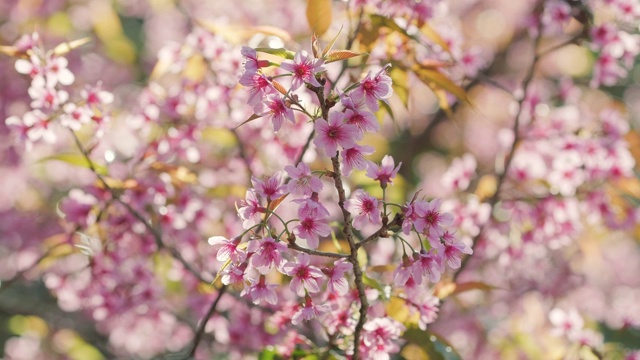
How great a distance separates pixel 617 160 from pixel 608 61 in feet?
0.95

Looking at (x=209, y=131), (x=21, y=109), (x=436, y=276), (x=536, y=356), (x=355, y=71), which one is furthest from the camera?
(x=21, y=109)

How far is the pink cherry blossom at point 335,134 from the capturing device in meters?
1.07

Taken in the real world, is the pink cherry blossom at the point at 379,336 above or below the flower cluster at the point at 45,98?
below

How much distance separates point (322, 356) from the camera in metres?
1.39

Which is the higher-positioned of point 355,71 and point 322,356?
point 355,71

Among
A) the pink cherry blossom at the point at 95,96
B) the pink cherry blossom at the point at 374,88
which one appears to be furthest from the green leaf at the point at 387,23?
the pink cherry blossom at the point at 95,96

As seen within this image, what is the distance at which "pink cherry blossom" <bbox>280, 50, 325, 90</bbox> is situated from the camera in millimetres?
1079

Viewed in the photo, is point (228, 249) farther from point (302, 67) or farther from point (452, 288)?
point (452, 288)

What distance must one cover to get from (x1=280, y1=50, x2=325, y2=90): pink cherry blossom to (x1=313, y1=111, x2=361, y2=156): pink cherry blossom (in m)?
0.06

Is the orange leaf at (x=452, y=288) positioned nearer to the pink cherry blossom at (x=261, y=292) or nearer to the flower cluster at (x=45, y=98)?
the pink cherry blossom at (x=261, y=292)

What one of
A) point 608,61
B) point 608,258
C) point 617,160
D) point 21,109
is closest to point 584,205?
point 617,160

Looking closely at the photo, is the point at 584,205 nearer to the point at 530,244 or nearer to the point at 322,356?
the point at 530,244

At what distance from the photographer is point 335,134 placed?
108 cm

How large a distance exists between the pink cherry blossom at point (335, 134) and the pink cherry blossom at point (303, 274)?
18 centimetres
